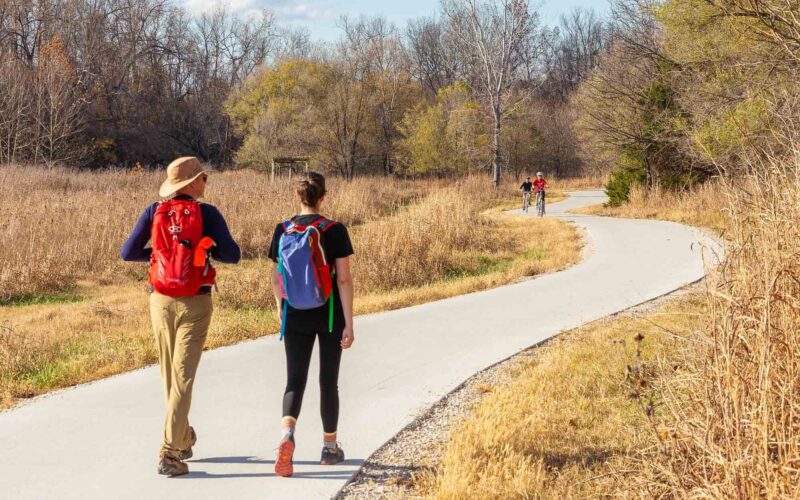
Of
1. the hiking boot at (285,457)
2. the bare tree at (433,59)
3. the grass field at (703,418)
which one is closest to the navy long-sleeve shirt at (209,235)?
the hiking boot at (285,457)

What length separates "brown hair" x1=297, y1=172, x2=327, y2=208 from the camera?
14.1ft

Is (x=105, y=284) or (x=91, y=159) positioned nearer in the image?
(x=105, y=284)

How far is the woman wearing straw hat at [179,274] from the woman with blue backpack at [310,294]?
38 centimetres

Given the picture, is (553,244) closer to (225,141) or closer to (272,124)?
(272,124)

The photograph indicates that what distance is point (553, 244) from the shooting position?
60.0 feet

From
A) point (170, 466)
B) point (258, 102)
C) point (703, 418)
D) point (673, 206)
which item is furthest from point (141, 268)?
point (258, 102)

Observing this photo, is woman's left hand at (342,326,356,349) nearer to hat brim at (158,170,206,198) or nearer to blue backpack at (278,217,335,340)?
blue backpack at (278,217,335,340)

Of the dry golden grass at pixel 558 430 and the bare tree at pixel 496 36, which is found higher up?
the bare tree at pixel 496 36

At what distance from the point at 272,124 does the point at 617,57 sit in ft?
Result: 95.3

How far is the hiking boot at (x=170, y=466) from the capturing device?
4391mm

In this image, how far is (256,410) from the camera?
A: 18.9 ft

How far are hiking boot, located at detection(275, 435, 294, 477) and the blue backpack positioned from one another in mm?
770

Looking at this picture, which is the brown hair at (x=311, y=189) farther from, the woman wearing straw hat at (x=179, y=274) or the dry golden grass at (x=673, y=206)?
the dry golden grass at (x=673, y=206)

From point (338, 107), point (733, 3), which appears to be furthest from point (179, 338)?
point (338, 107)
